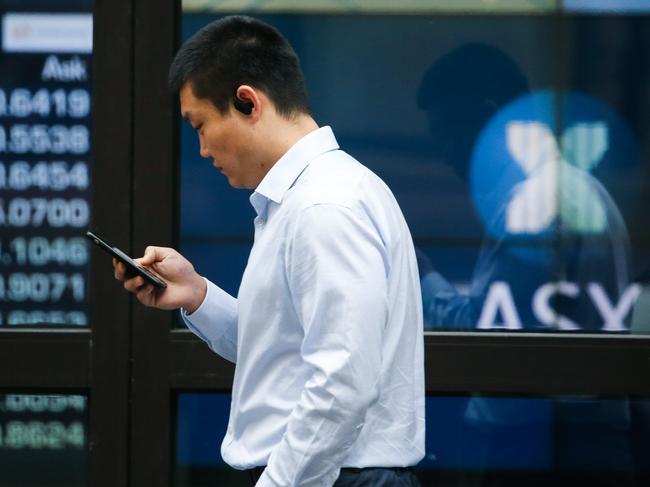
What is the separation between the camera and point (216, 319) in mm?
2949

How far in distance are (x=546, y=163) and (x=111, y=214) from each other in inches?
69.1

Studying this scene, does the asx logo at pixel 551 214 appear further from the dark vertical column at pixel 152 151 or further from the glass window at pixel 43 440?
the glass window at pixel 43 440

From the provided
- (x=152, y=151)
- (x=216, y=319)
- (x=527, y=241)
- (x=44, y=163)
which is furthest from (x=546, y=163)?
(x=216, y=319)

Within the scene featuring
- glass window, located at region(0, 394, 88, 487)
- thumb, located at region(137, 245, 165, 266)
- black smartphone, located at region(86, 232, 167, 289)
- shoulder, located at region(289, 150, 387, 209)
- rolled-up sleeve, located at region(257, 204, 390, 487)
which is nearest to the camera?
rolled-up sleeve, located at region(257, 204, 390, 487)

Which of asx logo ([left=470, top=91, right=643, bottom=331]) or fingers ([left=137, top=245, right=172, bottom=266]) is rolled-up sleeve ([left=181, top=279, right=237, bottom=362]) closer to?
fingers ([left=137, top=245, right=172, bottom=266])

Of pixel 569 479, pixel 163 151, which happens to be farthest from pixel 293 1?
pixel 569 479

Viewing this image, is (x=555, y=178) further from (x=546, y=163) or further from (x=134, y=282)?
(x=134, y=282)

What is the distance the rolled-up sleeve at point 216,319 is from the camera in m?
2.94

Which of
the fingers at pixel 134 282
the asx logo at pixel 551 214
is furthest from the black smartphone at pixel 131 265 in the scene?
the asx logo at pixel 551 214

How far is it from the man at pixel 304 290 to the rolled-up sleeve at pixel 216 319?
0.91 ft

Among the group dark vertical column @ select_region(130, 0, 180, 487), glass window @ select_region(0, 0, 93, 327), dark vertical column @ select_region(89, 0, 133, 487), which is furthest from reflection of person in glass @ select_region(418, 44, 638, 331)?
glass window @ select_region(0, 0, 93, 327)

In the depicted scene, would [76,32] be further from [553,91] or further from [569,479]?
[569,479]

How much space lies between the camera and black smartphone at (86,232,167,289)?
2.71 metres

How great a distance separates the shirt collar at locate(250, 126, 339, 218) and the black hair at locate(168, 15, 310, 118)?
86 millimetres
